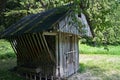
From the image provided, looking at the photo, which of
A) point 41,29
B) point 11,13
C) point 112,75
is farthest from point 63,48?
point 11,13

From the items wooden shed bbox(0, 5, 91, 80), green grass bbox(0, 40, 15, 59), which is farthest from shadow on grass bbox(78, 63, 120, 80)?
green grass bbox(0, 40, 15, 59)

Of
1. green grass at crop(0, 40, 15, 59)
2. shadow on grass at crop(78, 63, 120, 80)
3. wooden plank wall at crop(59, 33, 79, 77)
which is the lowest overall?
green grass at crop(0, 40, 15, 59)

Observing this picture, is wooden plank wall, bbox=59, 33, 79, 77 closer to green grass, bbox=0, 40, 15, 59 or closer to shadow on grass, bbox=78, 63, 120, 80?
shadow on grass, bbox=78, 63, 120, 80

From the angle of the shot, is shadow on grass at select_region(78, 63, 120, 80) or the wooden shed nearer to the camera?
the wooden shed

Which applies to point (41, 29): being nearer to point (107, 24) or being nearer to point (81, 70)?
point (107, 24)

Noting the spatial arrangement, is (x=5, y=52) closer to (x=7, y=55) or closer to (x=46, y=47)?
(x=7, y=55)

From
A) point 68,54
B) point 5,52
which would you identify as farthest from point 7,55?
point 68,54

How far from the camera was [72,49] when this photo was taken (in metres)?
14.9

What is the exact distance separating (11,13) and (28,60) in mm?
14465

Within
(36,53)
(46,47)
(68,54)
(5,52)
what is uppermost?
(46,47)

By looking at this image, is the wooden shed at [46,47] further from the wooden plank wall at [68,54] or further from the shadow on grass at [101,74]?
the shadow on grass at [101,74]

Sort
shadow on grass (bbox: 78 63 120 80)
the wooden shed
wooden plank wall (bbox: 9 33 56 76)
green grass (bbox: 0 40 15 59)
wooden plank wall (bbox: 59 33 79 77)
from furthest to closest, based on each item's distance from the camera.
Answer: green grass (bbox: 0 40 15 59) < shadow on grass (bbox: 78 63 120 80) < wooden plank wall (bbox: 59 33 79 77) < wooden plank wall (bbox: 9 33 56 76) < the wooden shed

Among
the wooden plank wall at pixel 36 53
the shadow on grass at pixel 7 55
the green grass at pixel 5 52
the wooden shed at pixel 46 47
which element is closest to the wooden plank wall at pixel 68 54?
the wooden shed at pixel 46 47

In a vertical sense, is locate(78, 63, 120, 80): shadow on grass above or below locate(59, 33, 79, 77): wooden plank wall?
below
